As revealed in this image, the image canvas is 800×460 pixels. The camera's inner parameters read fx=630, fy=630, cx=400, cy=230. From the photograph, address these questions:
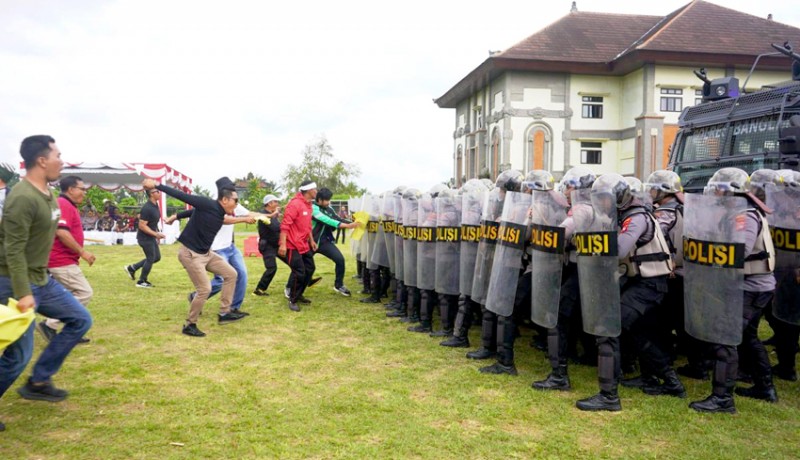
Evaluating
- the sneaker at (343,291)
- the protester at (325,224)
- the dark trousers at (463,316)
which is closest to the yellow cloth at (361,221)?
the protester at (325,224)

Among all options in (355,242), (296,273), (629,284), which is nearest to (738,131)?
(629,284)

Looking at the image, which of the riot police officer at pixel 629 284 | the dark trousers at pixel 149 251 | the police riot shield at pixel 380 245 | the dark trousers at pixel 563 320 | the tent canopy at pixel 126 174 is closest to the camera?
the riot police officer at pixel 629 284

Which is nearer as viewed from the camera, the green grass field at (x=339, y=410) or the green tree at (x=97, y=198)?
the green grass field at (x=339, y=410)

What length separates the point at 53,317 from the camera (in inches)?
187

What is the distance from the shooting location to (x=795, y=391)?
5.45 m

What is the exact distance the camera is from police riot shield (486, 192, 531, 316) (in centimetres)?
561

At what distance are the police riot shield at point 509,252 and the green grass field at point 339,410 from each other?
0.71 m

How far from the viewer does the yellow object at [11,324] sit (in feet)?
12.4

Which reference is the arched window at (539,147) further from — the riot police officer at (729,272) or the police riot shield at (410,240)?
the riot police officer at (729,272)

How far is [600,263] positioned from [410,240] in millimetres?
3557

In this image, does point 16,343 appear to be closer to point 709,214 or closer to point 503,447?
point 503,447

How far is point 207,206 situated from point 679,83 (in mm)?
26346

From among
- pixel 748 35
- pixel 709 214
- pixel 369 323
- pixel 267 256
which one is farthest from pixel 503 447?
pixel 748 35

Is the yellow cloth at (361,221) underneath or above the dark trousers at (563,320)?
above
